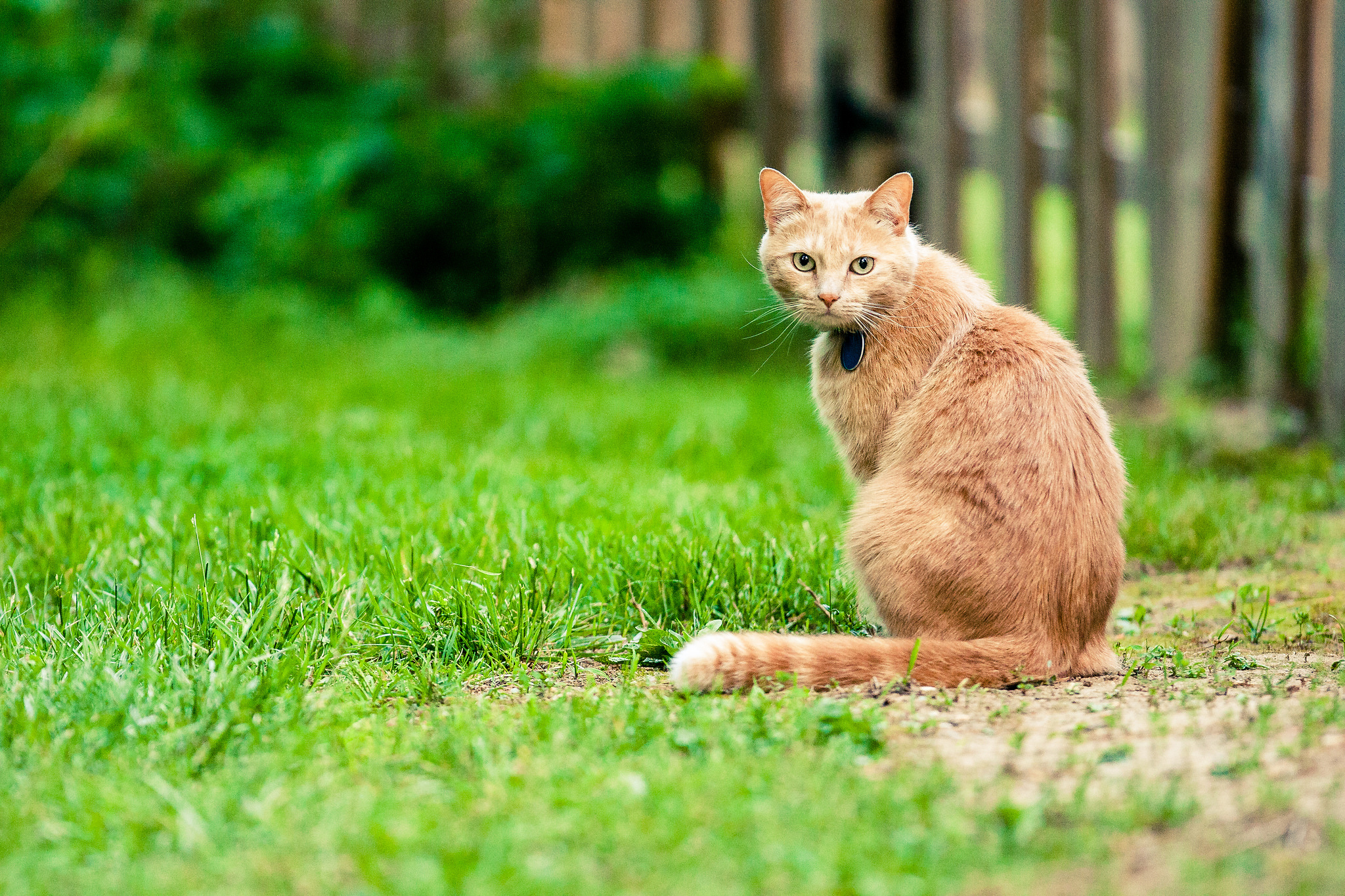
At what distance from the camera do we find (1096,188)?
18.5 ft

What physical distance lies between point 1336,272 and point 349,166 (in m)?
6.34

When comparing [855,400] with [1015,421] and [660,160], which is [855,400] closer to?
[1015,421]

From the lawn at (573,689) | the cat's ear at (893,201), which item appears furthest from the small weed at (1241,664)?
the cat's ear at (893,201)

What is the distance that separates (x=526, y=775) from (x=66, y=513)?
2126 millimetres

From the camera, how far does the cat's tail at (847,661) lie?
91.1 inches

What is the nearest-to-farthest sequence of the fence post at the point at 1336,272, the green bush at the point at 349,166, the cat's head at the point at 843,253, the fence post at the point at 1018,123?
the cat's head at the point at 843,253, the fence post at the point at 1336,272, the fence post at the point at 1018,123, the green bush at the point at 349,166

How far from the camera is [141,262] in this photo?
8.75 m

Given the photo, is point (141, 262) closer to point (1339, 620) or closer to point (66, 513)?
point (66, 513)

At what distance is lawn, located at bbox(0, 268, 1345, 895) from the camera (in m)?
1.66

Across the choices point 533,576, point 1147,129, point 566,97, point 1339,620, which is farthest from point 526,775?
point 566,97

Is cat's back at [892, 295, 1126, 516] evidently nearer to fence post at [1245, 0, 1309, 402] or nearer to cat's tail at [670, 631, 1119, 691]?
cat's tail at [670, 631, 1119, 691]

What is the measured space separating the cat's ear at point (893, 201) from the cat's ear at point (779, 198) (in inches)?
5.9

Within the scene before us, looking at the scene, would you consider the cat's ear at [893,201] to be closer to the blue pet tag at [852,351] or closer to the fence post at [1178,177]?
the blue pet tag at [852,351]

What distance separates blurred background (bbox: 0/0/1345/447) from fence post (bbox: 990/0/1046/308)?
1 cm
